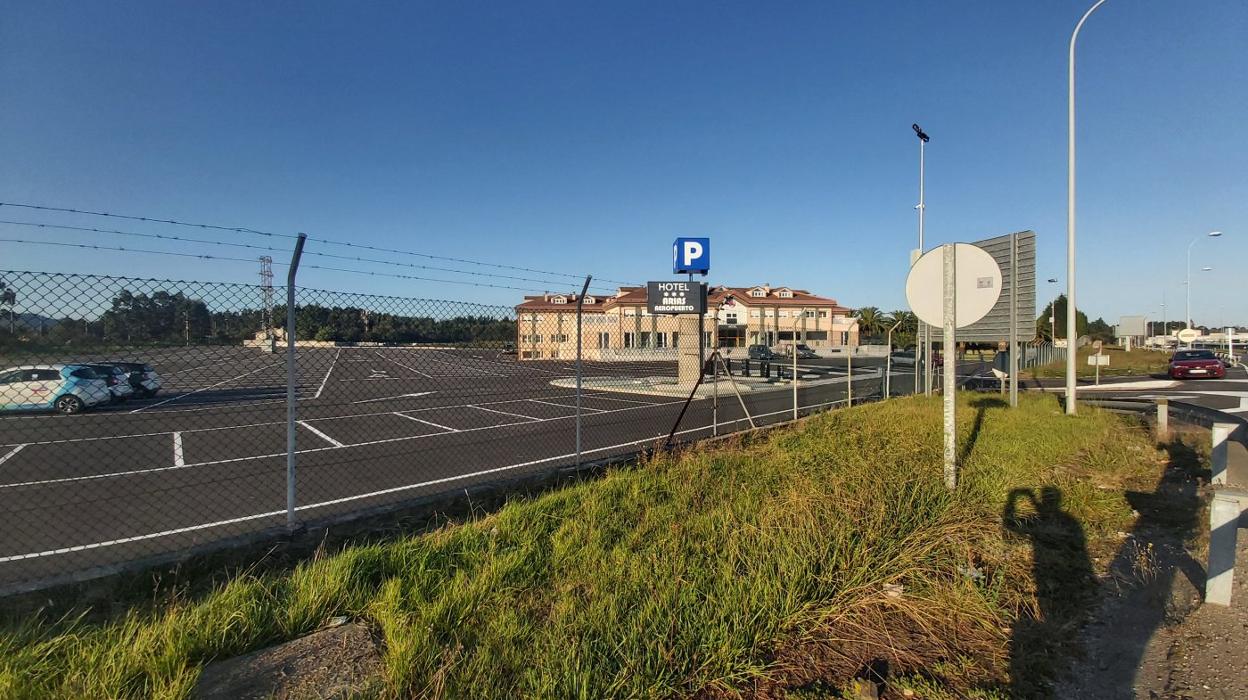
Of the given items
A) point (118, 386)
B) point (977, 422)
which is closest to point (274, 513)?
point (118, 386)

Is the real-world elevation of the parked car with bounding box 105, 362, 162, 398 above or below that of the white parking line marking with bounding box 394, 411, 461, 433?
above

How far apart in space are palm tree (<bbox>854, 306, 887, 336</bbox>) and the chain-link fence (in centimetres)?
7192

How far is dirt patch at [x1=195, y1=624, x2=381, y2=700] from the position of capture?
2.30 metres

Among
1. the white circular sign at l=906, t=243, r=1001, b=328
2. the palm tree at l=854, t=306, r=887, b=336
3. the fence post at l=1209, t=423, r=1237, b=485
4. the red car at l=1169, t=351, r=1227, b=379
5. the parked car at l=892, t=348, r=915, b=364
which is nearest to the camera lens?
the fence post at l=1209, t=423, r=1237, b=485

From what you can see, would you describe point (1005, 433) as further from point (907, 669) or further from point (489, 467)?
point (489, 467)

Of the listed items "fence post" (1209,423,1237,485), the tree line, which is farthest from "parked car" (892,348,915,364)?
the tree line

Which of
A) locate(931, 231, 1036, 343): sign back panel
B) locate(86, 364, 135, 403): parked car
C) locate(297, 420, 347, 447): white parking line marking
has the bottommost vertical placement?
locate(297, 420, 347, 447): white parking line marking

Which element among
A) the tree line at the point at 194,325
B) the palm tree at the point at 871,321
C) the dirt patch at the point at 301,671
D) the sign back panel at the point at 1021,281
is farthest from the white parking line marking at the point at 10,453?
the palm tree at the point at 871,321

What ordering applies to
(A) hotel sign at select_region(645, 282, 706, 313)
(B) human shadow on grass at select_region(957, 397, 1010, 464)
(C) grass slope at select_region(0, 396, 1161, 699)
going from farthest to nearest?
(A) hotel sign at select_region(645, 282, 706, 313) < (B) human shadow on grass at select_region(957, 397, 1010, 464) < (C) grass slope at select_region(0, 396, 1161, 699)

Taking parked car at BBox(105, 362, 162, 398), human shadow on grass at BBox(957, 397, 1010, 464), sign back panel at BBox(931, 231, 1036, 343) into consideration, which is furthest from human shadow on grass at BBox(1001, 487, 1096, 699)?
sign back panel at BBox(931, 231, 1036, 343)

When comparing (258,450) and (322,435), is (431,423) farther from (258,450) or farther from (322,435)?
(258,450)

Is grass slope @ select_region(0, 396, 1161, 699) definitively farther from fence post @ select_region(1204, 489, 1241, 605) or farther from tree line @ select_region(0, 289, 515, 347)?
tree line @ select_region(0, 289, 515, 347)

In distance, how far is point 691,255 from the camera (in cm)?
1784

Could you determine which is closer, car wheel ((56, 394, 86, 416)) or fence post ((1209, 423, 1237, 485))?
fence post ((1209, 423, 1237, 485))
